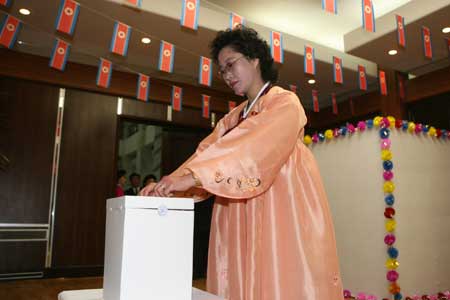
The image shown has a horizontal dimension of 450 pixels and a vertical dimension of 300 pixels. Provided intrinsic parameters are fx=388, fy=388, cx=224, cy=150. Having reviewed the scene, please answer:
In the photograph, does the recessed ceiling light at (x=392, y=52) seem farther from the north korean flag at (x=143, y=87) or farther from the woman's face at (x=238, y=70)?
the woman's face at (x=238, y=70)

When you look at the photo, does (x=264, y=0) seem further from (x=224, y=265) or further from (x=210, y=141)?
(x=224, y=265)

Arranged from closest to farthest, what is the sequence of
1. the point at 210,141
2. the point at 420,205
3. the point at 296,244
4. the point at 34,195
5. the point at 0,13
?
the point at 296,244
the point at 210,141
the point at 420,205
the point at 0,13
the point at 34,195

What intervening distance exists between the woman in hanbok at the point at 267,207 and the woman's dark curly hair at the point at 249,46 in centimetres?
16

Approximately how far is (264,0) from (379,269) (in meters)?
2.97

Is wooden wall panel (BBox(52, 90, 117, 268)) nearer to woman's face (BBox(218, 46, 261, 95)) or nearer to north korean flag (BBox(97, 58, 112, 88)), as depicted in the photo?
north korean flag (BBox(97, 58, 112, 88))

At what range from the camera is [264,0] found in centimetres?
426

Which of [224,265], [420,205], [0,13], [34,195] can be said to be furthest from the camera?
[34,195]

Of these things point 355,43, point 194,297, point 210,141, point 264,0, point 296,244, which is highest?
point 264,0

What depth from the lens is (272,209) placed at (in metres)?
1.04

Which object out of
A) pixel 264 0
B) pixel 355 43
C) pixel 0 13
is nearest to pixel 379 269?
pixel 355 43

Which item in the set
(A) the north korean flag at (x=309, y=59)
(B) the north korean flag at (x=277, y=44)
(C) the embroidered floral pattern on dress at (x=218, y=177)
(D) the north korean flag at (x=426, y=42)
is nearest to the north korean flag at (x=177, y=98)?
(B) the north korean flag at (x=277, y=44)

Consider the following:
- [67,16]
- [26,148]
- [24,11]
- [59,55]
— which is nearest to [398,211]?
[67,16]

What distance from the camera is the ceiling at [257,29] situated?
3875 millimetres

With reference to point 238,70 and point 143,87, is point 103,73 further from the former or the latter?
point 238,70
